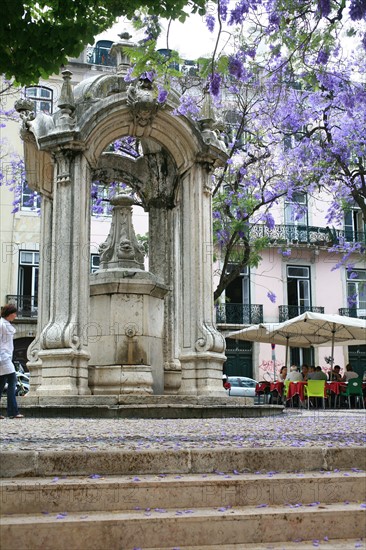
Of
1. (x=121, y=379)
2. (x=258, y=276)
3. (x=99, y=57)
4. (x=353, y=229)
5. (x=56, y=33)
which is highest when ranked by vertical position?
(x=99, y=57)

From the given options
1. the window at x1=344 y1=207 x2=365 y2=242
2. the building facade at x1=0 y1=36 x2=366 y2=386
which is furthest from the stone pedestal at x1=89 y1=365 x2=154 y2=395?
the window at x1=344 y1=207 x2=365 y2=242

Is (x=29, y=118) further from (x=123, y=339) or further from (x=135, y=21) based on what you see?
(x=135, y=21)

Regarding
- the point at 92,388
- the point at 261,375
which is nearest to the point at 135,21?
the point at 92,388

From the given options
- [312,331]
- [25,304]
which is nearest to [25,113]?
[312,331]

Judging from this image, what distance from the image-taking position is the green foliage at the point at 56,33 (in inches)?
251

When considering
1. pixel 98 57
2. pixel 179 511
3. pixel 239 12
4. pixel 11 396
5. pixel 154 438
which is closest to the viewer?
pixel 179 511

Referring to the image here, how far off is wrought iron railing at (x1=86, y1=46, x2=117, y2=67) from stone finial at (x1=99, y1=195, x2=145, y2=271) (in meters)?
22.4

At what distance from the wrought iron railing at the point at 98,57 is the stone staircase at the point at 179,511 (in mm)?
30855

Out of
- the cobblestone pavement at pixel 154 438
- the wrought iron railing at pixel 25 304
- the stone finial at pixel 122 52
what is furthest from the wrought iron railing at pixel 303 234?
the cobblestone pavement at pixel 154 438

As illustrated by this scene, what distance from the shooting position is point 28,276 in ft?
105

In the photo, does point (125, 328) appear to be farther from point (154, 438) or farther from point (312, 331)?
point (312, 331)

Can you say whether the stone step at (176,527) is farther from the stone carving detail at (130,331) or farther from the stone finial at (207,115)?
the stone finial at (207,115)

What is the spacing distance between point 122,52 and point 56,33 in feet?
19.7

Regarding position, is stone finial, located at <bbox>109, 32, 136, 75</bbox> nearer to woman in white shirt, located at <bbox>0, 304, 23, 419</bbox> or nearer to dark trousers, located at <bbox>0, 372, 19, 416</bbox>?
woman in white shirt, located at <bbox>0, 304, 23, 419</bbox>
